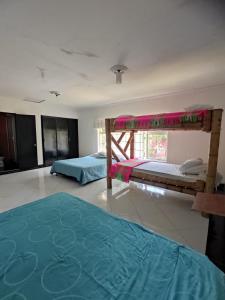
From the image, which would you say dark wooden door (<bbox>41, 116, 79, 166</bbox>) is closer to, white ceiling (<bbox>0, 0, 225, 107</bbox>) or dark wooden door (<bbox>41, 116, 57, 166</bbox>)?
dark wooden door (<bbox>41, 116, 57, 166</bbox>)

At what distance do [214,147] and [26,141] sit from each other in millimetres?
5349

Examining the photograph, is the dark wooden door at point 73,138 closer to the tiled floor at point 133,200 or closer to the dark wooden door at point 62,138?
the dark wooden door at point 62,138

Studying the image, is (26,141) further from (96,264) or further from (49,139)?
(96,264)

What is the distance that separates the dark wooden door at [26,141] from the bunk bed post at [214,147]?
5285 mm

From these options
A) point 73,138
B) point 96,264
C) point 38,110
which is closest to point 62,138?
point 73,138

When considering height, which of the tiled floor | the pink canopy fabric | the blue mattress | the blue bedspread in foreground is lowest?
the tiled floor

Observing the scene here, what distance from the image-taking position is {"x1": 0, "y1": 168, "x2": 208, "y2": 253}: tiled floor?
2084 mm

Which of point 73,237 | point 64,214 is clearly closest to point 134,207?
point 64,214

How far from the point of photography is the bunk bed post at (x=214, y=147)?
2.28 m

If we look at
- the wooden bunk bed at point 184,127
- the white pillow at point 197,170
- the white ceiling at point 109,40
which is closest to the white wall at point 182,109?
the white ceiling at point 109,40

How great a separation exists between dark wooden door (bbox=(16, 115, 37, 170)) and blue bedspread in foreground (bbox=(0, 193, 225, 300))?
171 inches

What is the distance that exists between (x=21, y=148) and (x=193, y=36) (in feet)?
17.5

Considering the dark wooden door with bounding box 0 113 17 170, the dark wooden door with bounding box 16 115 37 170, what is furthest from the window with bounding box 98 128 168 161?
the dark wooden door with bounding box 0 113 17 170

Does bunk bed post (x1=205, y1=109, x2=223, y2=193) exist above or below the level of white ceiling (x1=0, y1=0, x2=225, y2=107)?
below
